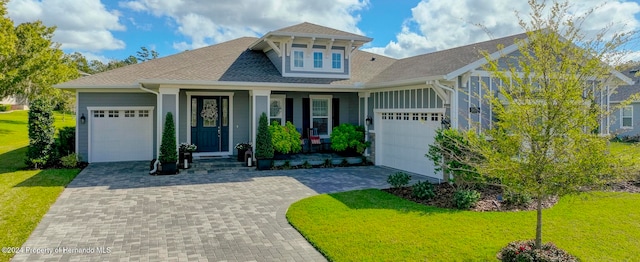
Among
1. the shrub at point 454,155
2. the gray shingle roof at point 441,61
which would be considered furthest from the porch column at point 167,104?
the shrub at point 454,155

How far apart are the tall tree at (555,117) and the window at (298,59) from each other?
406 inches

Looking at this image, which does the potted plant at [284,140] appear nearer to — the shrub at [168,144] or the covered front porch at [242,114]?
the covered front porch at [242,114]

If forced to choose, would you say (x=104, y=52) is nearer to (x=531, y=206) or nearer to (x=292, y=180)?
(x=292, y=180)

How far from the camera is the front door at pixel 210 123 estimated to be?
14477mm

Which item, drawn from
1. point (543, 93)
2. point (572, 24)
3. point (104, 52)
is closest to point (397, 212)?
point (543, 93)

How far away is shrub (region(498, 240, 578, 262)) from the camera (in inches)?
189

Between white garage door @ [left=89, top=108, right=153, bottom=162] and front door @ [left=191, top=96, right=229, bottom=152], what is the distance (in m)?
1.77

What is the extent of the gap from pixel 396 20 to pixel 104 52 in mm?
59660

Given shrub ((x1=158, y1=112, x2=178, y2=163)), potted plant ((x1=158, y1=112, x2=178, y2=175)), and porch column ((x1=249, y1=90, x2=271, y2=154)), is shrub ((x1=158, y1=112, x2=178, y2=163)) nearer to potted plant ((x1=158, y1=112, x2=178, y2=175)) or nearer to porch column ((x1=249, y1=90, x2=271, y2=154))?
potted plant ((x1=158, y1=112, x2=178, y2=175))

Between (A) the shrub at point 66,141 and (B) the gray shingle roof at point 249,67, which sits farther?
(A) the shrub at point 66,141

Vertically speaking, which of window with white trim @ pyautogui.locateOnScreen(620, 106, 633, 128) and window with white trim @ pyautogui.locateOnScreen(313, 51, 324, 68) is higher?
window with white trim @ pyautogui.locateOnScreen(313, 51, 324, 68)

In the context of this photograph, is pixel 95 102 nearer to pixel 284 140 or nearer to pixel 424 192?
pixel 284 140

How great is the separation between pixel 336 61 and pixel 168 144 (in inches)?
273

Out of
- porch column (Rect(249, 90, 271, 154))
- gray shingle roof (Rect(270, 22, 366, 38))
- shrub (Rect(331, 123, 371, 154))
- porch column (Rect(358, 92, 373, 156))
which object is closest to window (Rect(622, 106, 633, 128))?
porch column (Rect(358, 92, 373, 156))
